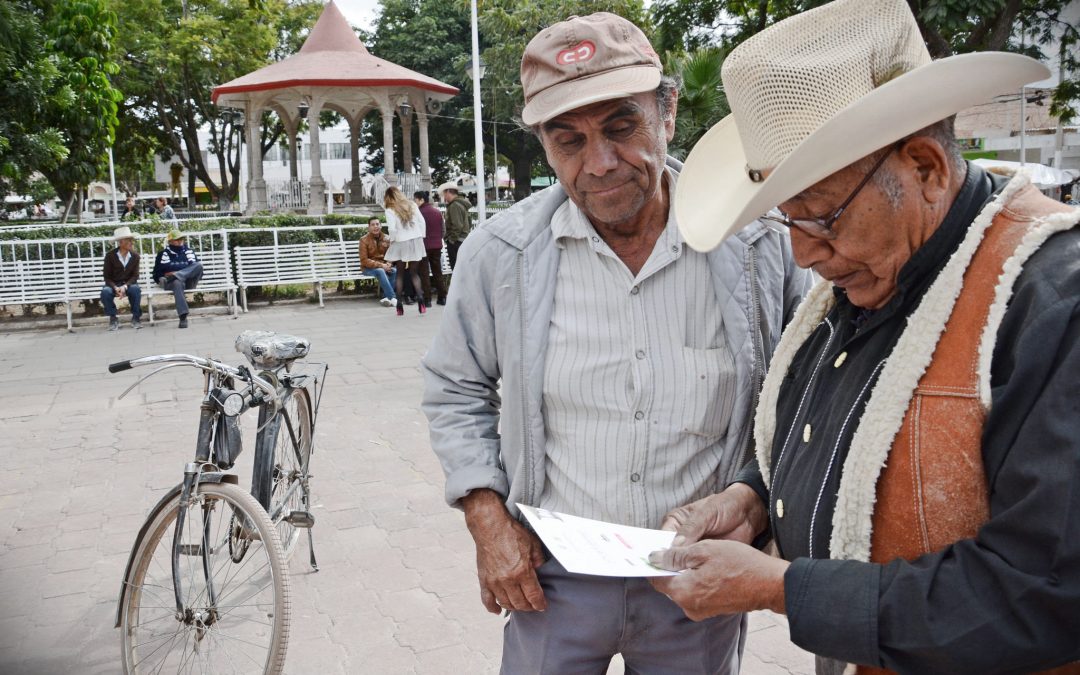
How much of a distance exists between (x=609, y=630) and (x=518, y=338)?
27.5 inches

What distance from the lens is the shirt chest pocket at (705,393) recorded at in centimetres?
207

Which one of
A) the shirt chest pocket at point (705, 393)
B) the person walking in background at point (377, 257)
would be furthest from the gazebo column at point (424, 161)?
the shirt chest pocket at point (705, 393)

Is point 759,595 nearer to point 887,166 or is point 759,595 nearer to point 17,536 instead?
point 887,166

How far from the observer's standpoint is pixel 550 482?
219cm

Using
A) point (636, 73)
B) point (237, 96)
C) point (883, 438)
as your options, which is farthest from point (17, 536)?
point (237, 96)

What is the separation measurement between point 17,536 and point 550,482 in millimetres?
4132

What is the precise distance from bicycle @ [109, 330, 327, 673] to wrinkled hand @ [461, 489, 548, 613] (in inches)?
53.2

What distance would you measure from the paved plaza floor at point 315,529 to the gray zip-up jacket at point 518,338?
171 cm

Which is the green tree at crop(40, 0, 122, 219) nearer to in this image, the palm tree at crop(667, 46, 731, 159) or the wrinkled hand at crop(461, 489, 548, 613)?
the palm tree at crop(667, 46, 731, 159)

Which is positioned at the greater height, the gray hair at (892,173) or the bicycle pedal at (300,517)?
the gray hair at (892,173)

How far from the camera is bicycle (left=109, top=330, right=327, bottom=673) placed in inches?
130

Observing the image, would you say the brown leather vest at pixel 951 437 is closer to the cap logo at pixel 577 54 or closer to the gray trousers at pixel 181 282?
the cap logo at pixel 577 54

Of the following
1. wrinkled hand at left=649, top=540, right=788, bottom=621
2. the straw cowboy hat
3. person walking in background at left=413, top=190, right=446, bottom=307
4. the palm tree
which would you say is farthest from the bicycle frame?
the palm tree

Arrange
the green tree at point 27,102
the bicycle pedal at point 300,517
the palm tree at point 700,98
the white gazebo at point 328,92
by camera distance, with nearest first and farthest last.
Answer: the bicycle pedal at point 300,517
the green tree at point 27,102
the palm tree at point 700,98
the white gazebo at point 328,92
